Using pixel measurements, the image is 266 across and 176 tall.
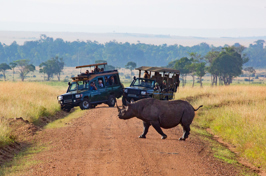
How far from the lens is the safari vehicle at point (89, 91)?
22.2 m

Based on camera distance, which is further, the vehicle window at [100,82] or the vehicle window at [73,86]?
the vehicle window at [100,82]

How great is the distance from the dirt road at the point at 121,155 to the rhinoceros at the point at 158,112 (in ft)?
2.61

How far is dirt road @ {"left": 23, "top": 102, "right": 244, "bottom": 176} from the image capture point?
936cm

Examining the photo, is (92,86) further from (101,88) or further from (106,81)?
(106,81)

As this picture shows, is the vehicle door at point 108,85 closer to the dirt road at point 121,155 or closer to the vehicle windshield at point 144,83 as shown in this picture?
the vehicle windshield at point 144,83

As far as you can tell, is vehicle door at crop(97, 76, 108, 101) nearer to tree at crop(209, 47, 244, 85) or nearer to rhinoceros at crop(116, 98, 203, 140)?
rhinoceros at crop(116, 98, 203, 140)

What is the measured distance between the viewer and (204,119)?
68.5 ft

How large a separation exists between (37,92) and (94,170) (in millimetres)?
22611

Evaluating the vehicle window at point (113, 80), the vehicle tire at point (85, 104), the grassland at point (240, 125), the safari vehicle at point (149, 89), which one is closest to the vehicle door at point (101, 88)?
the vehicle window at point (113, 80)

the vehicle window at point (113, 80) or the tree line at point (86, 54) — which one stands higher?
the vehicle window at point (113, 80)

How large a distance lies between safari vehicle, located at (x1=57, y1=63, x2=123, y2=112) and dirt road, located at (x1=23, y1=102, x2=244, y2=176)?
718 cm

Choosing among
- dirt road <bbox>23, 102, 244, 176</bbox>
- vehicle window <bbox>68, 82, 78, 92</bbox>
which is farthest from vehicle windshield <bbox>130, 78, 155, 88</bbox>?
dirt road <bbox>23, 102, 244, 176</bbox>

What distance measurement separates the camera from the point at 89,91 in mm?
22469

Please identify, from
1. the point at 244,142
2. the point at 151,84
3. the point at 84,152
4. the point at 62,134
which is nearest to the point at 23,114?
the point at 62,134
